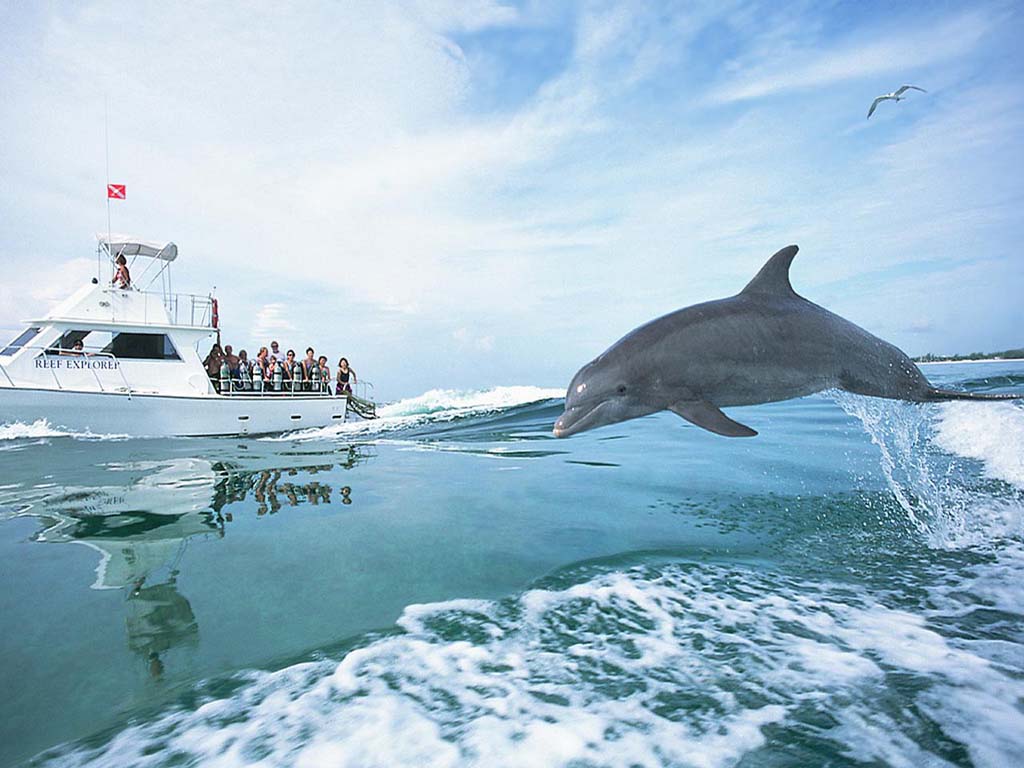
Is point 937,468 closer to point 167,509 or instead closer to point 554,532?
point 554,532

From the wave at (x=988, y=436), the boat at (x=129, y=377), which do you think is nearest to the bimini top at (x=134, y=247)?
the boat at (x=129, y=377)

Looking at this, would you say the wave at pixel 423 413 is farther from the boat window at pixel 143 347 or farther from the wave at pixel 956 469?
the wave at pixel 956 469

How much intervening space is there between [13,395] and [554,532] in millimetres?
18742

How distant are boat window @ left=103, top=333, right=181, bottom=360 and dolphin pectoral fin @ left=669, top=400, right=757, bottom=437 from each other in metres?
20.9

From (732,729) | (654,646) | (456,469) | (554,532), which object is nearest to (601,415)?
(654,646)

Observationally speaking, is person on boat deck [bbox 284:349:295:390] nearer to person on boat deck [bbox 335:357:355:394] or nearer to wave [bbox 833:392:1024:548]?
person on boat deck [bbox 335:357:355:394]

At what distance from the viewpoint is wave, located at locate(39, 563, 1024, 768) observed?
271 centimetres

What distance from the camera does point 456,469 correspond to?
10133mm

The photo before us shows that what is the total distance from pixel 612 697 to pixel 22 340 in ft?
74.8

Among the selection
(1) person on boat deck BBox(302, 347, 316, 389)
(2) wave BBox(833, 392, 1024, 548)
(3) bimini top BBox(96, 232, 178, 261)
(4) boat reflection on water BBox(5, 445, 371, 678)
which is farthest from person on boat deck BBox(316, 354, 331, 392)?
(2) wave BBox(833, 392, 1024, 548)

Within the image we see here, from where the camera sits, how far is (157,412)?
62.4ft

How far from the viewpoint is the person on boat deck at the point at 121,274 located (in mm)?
20219

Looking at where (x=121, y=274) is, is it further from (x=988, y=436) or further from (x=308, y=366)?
(x=988, y=436)

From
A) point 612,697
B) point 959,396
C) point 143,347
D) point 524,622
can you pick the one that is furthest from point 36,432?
point 959,396
